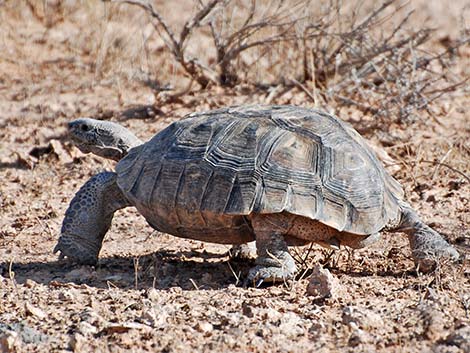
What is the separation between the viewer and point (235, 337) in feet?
15.2

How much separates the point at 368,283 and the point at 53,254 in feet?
7.79

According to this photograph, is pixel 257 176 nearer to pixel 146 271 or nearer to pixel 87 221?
pixel 146 271

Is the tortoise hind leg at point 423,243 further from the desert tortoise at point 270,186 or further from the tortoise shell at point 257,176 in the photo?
the tortoise shell at point 257,176

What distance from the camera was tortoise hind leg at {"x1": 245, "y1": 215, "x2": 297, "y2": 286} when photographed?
5598 millimetres

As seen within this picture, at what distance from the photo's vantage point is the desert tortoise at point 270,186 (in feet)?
18.2

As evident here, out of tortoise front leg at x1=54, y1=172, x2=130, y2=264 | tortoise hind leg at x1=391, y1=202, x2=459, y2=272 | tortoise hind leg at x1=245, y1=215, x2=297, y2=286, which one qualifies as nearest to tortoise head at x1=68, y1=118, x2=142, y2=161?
tortoise front leg at x1=54, y1=172, x2=130, y2=264

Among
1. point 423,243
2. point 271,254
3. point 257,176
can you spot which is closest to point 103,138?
point 257,176

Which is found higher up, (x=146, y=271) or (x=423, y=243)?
(x=423, y=243)

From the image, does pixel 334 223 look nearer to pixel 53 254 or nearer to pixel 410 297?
pixel 410 297

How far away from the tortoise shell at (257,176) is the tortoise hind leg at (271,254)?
13cm

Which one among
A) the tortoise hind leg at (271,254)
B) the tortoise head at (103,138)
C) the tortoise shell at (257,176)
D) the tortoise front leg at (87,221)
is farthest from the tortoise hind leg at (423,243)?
the tortoise head at (103,138)

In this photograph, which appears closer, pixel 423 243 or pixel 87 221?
pixel 423 243

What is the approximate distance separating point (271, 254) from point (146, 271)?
3.10ft

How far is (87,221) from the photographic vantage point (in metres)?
6.31
